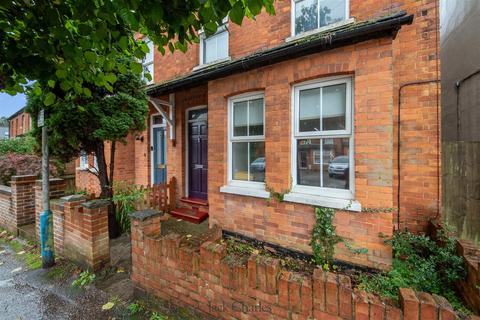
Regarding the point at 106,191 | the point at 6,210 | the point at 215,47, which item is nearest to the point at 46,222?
the point at 106,191

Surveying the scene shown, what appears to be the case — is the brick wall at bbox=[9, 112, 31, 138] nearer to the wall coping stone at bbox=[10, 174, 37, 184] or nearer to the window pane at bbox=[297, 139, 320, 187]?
the wall coping stone at bbox=[10, 174, 37, 184]

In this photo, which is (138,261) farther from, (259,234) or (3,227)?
(3,227)

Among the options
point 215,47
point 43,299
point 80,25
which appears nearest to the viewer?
point 80,25

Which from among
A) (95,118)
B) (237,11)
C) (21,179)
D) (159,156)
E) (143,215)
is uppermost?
(237,11)

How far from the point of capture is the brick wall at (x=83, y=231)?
349cm

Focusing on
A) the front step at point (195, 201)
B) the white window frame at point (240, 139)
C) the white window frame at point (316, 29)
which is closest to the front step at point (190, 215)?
the front step at point (195, 201)

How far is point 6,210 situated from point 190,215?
4614mm

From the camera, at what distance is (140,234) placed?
2.95 metres

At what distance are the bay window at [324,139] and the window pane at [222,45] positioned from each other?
2.94m

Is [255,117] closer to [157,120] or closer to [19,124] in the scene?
[157,120]

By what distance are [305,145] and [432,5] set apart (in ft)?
9.47

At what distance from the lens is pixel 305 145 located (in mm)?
3977

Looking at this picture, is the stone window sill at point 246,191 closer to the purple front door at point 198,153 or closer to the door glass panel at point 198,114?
the purple front door at point 198,153

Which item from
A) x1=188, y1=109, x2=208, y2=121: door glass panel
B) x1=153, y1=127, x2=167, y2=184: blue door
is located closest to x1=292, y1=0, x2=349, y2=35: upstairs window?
x1=188, y1=109, x2=208, y2=121: door glass panel
